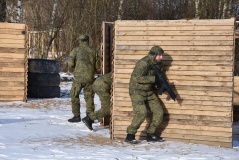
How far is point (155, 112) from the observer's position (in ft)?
26.2

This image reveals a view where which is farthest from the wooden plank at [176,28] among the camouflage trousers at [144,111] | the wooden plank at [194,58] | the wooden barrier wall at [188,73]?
the camouflage trousers at [144,111]

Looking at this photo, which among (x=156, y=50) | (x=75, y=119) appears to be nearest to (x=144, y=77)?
(x=156, y=50)

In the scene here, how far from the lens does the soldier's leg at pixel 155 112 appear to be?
796 cm

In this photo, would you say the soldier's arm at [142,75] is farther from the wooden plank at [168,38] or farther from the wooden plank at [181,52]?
the wooden plank at [168,38]

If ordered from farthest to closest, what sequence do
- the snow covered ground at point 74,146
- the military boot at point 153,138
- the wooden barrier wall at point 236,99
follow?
the wooden barrier wall at point 236,99 → the military boot at point 153,138 → the snow covered ground at point 74,146

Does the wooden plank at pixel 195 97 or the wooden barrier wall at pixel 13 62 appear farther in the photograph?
the wooden barrier wall at pixel 13 62

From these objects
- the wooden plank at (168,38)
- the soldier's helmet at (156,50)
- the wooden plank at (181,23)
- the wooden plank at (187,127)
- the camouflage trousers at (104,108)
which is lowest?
the wooden plank at (187,127)

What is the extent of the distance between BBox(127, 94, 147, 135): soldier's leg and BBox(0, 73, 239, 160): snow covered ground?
279mm

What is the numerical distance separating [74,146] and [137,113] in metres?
1.16

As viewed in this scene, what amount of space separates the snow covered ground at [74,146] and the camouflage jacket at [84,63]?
96 centimetres

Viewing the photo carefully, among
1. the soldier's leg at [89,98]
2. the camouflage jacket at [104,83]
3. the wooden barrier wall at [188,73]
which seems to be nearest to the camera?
the wooden barrier wall at [188,73]

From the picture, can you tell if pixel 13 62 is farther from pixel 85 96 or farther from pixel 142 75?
pixel 142 75

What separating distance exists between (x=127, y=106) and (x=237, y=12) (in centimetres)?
1943

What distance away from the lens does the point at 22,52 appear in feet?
43.5
